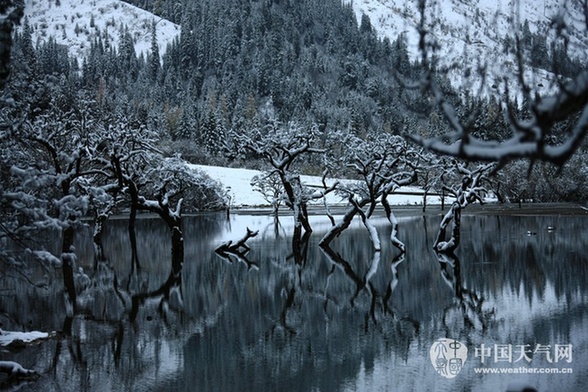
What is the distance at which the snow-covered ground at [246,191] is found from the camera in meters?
94.9

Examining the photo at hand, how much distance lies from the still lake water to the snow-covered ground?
60093 mm

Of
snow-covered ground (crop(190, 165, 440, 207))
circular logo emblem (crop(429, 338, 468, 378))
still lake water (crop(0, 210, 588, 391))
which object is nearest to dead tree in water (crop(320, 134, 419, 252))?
still lake water (crop(0, 210, 588, 391))

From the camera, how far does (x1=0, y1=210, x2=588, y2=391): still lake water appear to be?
43.9 feet

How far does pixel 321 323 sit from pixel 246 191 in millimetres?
79173

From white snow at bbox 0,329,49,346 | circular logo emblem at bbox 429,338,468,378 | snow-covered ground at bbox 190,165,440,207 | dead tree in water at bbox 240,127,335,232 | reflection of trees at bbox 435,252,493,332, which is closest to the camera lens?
circular logo emblem at bbox 429,338,468,378

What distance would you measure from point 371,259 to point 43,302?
17919 mm

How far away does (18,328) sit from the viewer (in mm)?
17875

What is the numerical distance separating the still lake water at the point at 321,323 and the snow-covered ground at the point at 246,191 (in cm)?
6009

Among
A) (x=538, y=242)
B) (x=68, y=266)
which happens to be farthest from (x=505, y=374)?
(x=538, y=242)

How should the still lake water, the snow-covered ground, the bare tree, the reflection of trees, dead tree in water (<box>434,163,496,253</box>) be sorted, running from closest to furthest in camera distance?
the bare tree < the still lake water < the reflection of trees < dead tree in water (<box>434,163,496,253</box>) < the snow-covered ground


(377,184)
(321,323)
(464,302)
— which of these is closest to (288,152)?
(377,184)

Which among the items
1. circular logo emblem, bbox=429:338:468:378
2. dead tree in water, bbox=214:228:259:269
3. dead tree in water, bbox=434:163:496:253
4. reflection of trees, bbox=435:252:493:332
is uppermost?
dead tree in water, bbox=434:163:496:253

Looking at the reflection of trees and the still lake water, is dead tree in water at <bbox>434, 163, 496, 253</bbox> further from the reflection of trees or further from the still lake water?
the reflection of trees

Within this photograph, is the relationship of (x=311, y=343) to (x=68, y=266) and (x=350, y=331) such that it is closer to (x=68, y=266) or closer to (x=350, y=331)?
(x=350, y=331)
